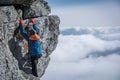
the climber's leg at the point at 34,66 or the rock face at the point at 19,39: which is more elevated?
the rock face at the point at 19,39

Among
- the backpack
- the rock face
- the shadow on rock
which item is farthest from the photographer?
the shadow on rock

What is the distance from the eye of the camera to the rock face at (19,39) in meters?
25.0

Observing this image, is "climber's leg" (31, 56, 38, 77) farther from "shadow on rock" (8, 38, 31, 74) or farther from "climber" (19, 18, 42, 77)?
"shadow on rock" (8, 38, 31, 74)

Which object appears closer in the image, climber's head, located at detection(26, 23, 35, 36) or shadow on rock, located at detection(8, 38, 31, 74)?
climber's head, located at detection(26, 23, 35, 36)

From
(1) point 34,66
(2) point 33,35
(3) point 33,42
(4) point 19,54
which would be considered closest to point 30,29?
(2) point 33,35

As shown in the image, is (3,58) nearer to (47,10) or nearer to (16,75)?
(16,75)

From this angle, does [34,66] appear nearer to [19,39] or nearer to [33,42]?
[33,42]

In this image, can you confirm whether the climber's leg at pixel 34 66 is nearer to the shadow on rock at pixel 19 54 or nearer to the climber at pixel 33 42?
the climber at pixel 33 42

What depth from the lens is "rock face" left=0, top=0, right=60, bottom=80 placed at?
25.0 m

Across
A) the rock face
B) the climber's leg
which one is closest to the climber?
the climber's leg

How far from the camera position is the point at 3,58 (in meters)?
24.7

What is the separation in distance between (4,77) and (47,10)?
32.0 feet

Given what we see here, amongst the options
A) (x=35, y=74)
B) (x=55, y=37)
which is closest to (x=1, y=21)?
(x=35, y=74)

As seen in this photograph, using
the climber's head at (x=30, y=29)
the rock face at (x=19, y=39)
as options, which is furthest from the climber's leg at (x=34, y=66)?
the climber's head at (x=30, y=29)
